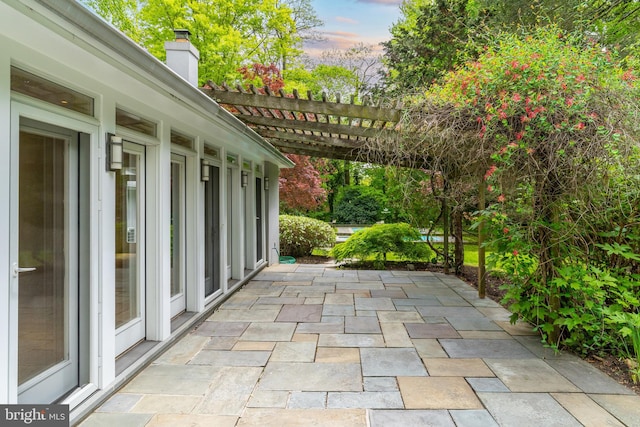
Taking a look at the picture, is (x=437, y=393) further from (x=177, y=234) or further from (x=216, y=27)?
(x=216, y=27)

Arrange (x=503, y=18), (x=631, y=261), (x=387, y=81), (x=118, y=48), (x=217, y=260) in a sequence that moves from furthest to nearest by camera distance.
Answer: (x=387, y=81)
(x=503, y=18)
(x=217, y=260)
(x=631, y=261)
(x=118, y=48)

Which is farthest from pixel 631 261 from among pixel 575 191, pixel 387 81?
pixel 387 81

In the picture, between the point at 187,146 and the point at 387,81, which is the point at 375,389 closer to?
the point at 187,146

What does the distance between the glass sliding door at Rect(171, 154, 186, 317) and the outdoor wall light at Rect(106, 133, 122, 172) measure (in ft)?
4.38

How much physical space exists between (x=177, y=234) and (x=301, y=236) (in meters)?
6.44

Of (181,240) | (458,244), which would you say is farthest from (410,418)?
(458,244)

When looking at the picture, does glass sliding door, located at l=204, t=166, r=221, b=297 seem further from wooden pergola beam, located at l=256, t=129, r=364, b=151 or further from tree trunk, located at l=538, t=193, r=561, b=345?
tree trunk, located at l=538, t=193, r=561, b=345

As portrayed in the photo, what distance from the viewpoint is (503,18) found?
8836mm

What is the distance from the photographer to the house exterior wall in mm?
1885

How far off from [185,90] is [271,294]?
11.9 ft

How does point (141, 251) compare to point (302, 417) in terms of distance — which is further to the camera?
point (141, 251)

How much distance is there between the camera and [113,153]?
109 inches

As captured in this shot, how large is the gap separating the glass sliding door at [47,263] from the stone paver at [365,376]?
442mm

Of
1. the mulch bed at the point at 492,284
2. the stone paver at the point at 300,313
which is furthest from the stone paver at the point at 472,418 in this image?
the stone paver at the point at 300,313
